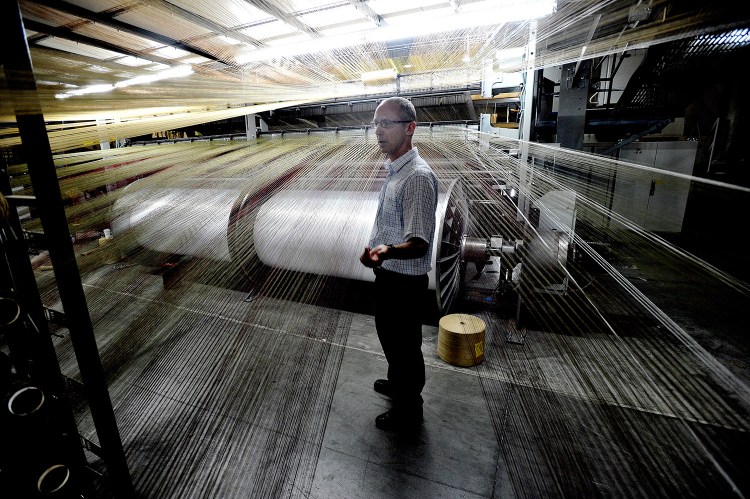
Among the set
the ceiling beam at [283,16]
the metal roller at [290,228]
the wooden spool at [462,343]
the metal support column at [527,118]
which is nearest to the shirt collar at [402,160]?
the metal support column at [527,118]

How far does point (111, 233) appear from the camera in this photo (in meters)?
3.58

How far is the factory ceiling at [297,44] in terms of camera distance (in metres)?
0.89

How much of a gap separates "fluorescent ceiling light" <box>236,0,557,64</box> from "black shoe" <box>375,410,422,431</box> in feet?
5.81

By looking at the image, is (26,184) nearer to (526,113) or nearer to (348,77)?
(348,77)

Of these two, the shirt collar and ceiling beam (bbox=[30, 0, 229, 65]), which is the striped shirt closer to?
the shirt collar

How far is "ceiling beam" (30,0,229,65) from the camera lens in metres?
1.33

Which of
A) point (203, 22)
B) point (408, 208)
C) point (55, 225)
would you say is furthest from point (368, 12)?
point (55, 225)

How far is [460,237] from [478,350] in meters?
0.87

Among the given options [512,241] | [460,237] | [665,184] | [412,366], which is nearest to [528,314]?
[512,241]

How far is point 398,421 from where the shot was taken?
1449 millimetres

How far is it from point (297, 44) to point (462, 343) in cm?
190

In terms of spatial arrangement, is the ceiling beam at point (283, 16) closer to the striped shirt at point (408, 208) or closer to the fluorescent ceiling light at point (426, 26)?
the fluorescent ceiling light at point (426, 26)

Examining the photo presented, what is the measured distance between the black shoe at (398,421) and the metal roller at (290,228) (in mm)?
855

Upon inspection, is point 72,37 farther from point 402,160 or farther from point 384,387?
point 384,387
